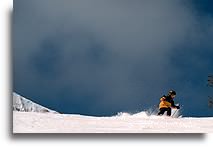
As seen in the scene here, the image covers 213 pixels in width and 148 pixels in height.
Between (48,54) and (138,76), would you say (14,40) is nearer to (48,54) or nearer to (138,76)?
(48,54)

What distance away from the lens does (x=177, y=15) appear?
82.9 inches

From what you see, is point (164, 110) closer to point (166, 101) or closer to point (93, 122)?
point (166, 101)

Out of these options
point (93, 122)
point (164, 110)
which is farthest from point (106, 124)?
point (164, 110)

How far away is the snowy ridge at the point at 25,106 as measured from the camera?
6.46 ft

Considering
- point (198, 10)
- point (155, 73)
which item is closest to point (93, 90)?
point (155, 73)

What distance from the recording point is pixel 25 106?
6.57ft

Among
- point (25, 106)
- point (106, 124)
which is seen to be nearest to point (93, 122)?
point (106, 124)

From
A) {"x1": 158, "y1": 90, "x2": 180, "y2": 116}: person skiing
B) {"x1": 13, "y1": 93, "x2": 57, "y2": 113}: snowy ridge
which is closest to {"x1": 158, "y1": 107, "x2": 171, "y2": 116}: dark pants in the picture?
{"x1": 158, "y1": 90, "x2": 180, "y2": 116}: person skiing

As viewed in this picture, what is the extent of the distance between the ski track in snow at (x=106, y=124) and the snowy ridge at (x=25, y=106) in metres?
0.01

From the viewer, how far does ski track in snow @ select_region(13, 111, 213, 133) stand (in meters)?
2.00

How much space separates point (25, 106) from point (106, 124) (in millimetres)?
318

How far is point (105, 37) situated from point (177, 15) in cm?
30

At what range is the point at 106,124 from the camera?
A: 2043 millimetres

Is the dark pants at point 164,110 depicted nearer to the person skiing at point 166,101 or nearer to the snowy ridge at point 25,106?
the person skiing at point 166,101
